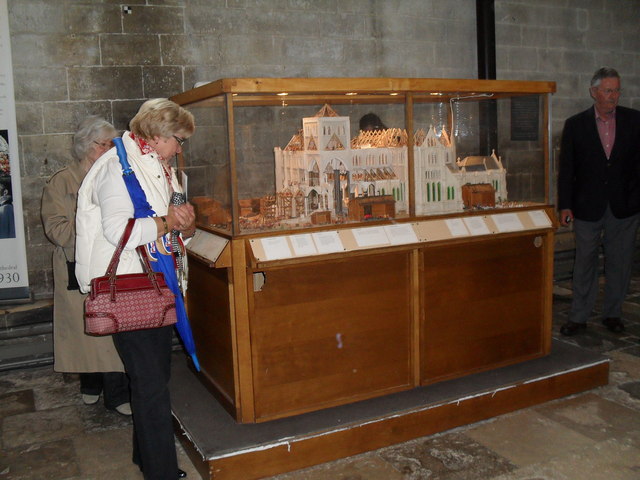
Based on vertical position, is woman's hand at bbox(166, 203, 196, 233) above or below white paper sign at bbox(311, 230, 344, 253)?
above

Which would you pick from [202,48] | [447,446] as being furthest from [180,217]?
[202,48]

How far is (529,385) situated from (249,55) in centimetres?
331

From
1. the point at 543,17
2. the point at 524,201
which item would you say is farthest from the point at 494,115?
the point at 543,17

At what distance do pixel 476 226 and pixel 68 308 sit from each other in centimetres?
238

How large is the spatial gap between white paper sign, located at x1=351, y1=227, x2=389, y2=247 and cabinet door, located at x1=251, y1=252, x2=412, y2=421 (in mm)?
83

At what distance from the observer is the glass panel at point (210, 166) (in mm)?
3188

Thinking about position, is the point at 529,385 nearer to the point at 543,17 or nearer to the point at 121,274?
the point at 121,274

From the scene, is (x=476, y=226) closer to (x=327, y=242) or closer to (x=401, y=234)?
(x=401, y=234)

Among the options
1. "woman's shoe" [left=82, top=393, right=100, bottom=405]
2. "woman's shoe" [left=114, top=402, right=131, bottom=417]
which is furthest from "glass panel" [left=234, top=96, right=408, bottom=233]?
"woman's shoe" [left=82, top=393, right=100, bottom=405]

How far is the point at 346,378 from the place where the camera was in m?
3.46

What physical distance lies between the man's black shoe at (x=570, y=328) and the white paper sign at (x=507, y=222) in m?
1.53

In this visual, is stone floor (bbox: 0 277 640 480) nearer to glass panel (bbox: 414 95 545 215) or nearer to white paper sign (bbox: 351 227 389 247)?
white paper sign (bbox: 351 227 389 247)

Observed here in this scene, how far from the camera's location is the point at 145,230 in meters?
2.58

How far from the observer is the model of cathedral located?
3602mm
